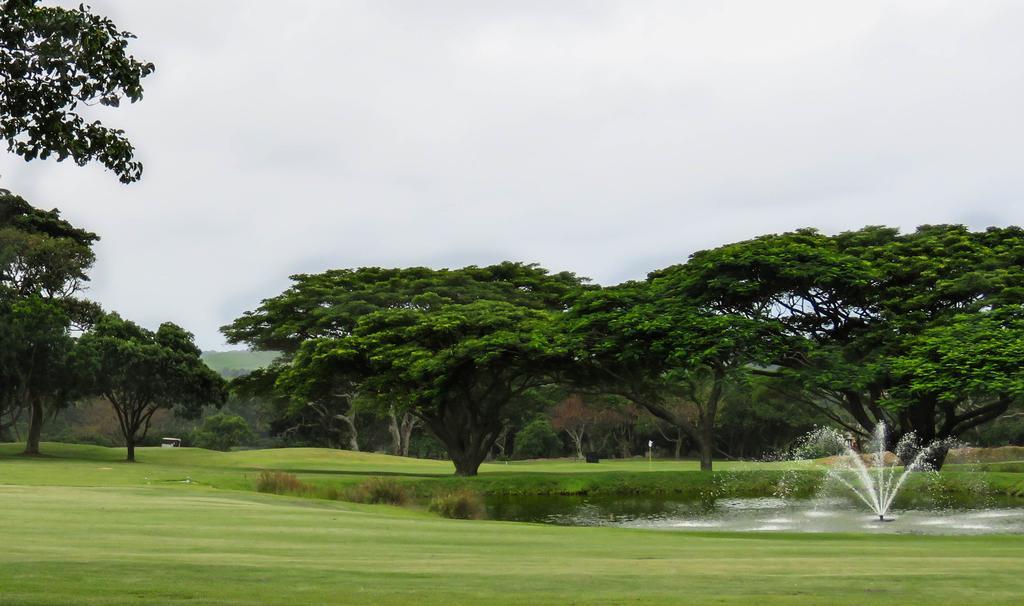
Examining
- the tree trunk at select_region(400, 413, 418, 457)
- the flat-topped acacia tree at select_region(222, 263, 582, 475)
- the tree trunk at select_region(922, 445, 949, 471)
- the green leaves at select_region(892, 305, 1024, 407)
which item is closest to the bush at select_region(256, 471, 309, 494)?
the flat-topped acacia tree at select_region(222, 263, 582, 475)

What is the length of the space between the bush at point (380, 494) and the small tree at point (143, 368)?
3385 centimetres

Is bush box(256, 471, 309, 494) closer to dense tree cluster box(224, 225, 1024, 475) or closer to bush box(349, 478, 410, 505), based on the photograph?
bush box(349, 478, 410, 505)

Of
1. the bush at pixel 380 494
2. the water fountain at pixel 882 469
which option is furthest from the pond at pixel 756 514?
the bush at pixel 380 494

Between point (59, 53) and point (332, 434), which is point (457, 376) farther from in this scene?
point (332, 434)

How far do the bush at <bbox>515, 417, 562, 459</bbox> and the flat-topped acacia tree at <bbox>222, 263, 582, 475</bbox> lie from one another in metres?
39.6

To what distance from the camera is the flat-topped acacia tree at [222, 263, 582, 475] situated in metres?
52.2

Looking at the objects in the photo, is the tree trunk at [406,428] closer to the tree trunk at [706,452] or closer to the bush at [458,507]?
the tree trunk at [706,452]

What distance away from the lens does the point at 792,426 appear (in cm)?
10312

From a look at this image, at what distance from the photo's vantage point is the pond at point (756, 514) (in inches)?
1164

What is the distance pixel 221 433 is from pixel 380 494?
278ft

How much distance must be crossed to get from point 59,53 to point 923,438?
4935 cm

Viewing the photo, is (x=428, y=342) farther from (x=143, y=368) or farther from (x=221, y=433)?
(x=221, y=433)

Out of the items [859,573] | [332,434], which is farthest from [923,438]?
[332,434]

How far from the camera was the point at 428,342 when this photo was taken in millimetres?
54969
